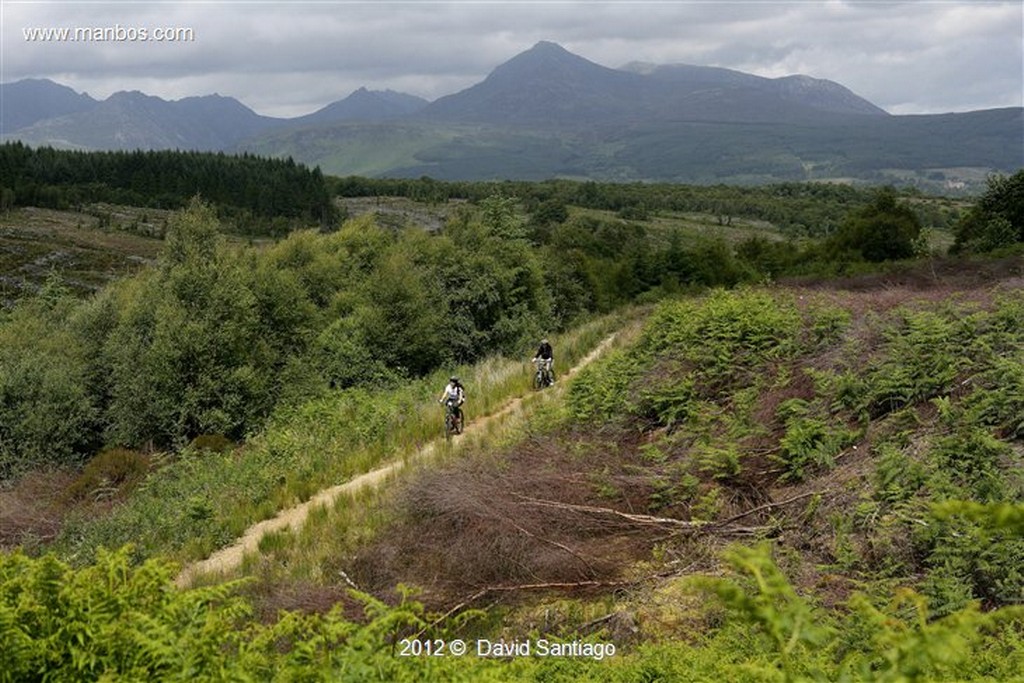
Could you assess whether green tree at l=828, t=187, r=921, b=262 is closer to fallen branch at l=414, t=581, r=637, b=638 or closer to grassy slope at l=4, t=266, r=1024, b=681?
grassy slope at l=4, t=266, r=1024, b=681

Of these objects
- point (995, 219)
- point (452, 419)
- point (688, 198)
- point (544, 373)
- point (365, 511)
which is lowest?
point (365, 511)

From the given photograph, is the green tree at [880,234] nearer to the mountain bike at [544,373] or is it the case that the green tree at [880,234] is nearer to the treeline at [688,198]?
the mountain bike at [544,373]

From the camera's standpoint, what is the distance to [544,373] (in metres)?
18.1

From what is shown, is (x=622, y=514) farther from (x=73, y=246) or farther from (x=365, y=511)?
(x=73, y=246)

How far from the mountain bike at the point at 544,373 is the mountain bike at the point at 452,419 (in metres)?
3.31

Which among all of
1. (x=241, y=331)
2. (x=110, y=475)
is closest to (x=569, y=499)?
(x=110, y=475)

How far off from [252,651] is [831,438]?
770 centimetres

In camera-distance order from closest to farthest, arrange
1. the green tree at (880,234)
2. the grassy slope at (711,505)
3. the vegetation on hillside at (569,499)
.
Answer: the vegetation on hillside at (569,499) < the grassy slope at (711,505) < the green tree at (880,234)

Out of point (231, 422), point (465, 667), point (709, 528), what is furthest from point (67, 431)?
point (465, 667)

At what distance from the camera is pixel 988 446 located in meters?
7.67

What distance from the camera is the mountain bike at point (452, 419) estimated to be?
49.3ft

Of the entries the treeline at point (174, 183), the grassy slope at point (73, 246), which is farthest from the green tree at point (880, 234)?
the treeline at point (174, 183)

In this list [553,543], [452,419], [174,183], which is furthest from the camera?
[174,183]

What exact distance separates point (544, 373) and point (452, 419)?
3563mm
